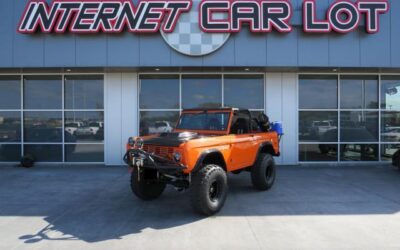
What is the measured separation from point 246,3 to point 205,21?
1361 millimetres

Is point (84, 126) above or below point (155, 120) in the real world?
below

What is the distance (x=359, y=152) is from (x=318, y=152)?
1.48m

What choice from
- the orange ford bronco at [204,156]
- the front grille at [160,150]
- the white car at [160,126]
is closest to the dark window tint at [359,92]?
the orange ford bronco at [204,156]

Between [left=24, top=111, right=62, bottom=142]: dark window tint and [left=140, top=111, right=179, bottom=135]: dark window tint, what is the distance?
117 inches

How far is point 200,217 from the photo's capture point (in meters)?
5.26

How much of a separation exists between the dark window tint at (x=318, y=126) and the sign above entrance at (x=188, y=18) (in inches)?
114

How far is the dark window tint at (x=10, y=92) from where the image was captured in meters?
10.8

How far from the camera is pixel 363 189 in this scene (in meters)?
7.17

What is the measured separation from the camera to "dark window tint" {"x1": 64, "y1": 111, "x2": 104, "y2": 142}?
1059 cm

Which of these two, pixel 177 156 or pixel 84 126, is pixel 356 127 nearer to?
pixel 177 156

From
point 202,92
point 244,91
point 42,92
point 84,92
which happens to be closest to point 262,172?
point 244,91

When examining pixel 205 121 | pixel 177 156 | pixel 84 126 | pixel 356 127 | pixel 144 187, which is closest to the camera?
pixel 177 156

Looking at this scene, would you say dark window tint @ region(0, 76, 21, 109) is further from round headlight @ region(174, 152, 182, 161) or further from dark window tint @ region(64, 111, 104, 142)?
round headlight @ region(174, 152, 182, 161)

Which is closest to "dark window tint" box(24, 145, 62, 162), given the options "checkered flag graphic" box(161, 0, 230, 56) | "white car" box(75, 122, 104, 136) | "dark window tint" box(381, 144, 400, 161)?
"white car" box(75, 122, 104, 136)
